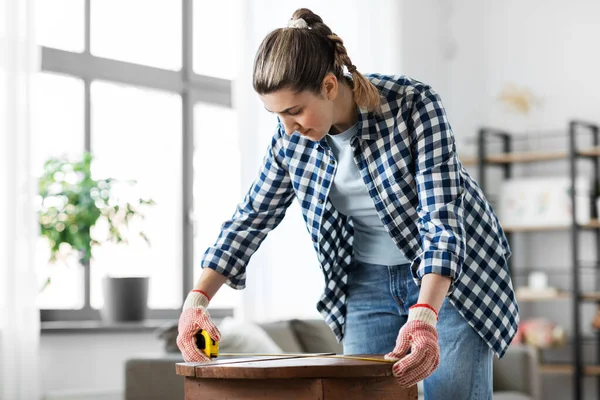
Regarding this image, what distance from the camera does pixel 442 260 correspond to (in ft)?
4.58

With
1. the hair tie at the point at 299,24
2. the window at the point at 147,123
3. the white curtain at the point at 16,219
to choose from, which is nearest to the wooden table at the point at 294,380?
the hair tie at the point at 299,24

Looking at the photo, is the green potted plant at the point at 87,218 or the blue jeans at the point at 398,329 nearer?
the blue jeans at the point at 398,329

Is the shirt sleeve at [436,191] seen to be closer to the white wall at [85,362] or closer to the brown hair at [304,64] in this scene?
the brown hair at [304,64]

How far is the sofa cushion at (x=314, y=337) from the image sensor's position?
12.3 ft

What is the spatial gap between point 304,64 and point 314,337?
8.05 feet

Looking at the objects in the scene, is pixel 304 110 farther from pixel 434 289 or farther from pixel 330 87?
pixel 434 289

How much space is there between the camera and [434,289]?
1388mm

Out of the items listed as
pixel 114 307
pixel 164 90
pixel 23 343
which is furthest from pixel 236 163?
pixel 23 343

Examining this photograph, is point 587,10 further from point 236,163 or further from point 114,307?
point 114,307

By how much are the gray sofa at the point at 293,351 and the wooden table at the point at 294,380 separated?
166 cm

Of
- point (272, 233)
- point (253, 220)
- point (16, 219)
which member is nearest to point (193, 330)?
point (253, 220)

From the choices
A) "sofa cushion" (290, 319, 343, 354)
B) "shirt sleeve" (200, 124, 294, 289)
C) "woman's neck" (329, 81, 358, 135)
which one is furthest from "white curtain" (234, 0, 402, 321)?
"woman's neck" (329, 81, 358, 135)

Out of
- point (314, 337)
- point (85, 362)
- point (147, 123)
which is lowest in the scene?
point (85, 362)

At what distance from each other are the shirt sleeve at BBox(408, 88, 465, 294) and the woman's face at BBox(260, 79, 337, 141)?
0.48 feet
